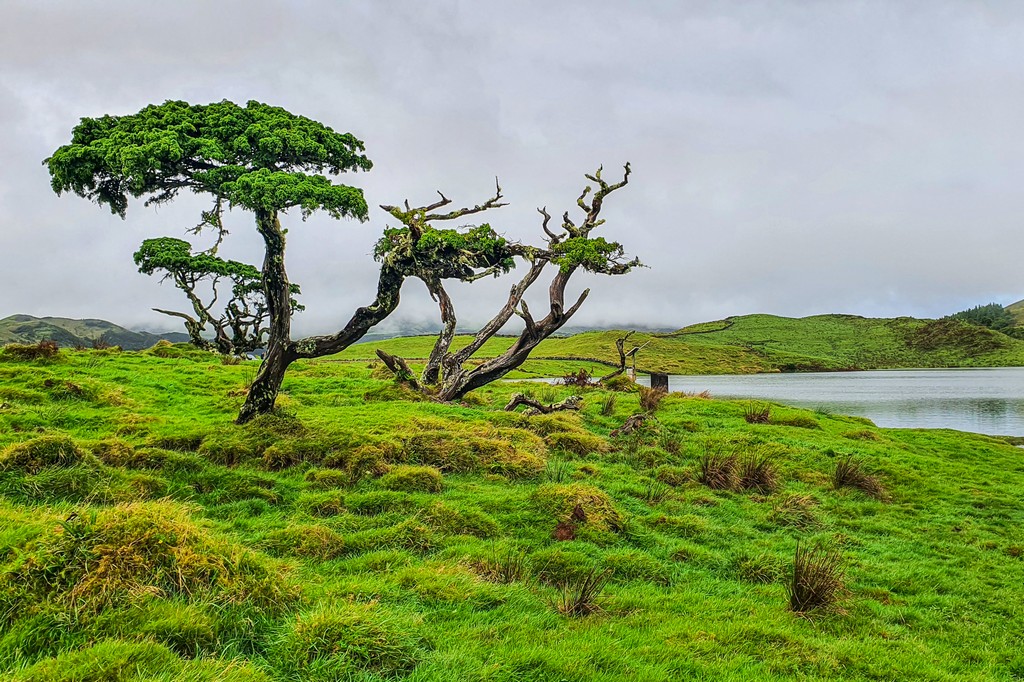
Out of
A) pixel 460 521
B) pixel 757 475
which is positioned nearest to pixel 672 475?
pixel 757 475

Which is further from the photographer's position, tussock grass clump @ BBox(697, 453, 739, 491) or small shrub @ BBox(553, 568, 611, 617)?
tussock grass clump @ BBox(697, 453, 739, 491)

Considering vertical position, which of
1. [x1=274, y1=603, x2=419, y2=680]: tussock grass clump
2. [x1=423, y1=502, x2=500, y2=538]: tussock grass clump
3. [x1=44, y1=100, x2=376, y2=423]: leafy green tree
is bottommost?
[x1=423, y1=502, x2=500, y2=538]: tussock grass clump

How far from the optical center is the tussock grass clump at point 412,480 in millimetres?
12383

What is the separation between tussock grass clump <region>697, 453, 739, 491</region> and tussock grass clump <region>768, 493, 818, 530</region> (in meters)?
1.47

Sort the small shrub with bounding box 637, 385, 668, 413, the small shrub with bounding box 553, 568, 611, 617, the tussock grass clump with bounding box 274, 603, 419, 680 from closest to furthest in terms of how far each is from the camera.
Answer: the tussock grass clump with bounding box 274, 603, 419, 680 → the small shrub with bounding box 553, 568, 611, 617 → the small shrub with bounding box 637, 385, 668, 413

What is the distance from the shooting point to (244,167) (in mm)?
14289

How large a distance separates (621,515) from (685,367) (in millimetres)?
124051

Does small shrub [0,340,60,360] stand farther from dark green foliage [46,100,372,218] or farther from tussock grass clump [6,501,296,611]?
tussock grass clump [6,501,296,611]

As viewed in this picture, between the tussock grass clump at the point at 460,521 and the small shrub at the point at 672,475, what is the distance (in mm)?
6560

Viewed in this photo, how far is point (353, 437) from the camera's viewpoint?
15.1 metres

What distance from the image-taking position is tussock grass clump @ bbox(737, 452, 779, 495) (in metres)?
14.9

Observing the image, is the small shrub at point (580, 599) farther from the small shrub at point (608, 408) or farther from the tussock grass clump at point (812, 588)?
the small shrub at point (608, 408)

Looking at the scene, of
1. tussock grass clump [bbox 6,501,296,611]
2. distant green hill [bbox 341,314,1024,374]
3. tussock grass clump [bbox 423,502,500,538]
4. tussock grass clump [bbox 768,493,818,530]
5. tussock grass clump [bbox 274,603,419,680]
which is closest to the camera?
tussock grass clump [bbox 274,603,419,680]

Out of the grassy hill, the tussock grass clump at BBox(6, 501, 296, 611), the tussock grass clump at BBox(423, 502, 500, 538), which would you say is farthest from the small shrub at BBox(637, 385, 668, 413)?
the tussock grass clump at BBox(6, 501, 296, 611)
